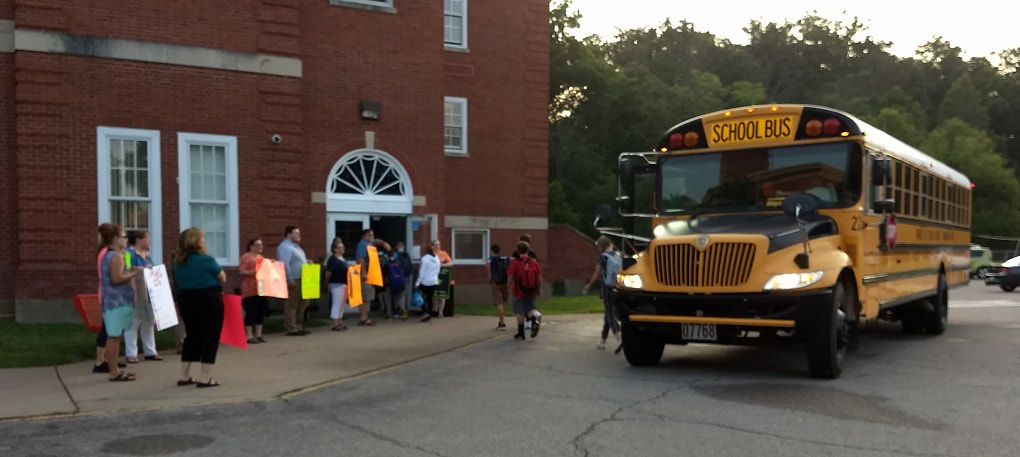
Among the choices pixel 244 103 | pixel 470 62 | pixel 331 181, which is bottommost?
pixel 331 181

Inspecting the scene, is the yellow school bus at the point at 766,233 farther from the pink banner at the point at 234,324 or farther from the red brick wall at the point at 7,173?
the red brick wall at the point at 7,173

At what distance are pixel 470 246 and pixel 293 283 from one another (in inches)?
317

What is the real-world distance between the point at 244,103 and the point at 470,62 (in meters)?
7.33

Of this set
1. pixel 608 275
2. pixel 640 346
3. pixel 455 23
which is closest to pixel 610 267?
pixel 608 275

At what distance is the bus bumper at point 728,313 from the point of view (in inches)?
348

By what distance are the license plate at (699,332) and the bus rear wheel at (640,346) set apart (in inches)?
32.0

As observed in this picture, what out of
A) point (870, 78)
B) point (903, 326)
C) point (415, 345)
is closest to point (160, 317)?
point (415, 345)

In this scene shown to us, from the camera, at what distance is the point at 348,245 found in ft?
61.0

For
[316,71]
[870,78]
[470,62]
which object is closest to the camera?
[316,71]

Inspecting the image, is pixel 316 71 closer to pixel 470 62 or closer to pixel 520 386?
pixel 470 62

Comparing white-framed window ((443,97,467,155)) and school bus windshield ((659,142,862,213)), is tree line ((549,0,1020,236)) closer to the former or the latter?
white-framed window ((443,97,467,155))

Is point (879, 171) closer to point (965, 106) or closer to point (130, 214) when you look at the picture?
point (130, 214)

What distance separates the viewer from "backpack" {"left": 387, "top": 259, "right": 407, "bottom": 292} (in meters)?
16.5

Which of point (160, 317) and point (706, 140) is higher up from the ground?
point (706, 140)
